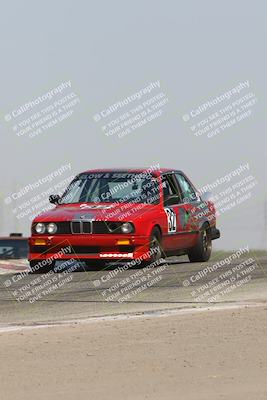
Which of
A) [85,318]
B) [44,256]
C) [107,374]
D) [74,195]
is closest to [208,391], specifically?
[107,374]

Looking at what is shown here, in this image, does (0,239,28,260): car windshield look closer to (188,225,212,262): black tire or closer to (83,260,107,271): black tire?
(83,260,107,271): black tire

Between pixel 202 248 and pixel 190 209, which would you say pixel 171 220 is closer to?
pixel 190 209

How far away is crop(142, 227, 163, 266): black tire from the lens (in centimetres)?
1739

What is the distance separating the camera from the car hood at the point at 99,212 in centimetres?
1733

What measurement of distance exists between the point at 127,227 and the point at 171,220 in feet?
4.01

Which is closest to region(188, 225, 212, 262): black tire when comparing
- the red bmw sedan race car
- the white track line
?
the red bmw sedan race car

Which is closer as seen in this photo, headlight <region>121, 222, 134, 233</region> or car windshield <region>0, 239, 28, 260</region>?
headlight <region>121, 222, 134, 233</region>

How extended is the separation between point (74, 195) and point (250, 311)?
22.7ft

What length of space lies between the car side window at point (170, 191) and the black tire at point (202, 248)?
0.89m

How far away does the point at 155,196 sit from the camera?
18.2 m

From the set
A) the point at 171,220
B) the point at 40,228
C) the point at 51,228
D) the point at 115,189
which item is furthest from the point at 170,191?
the point at 40,228

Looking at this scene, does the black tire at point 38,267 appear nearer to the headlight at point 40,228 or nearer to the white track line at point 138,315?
the headlight at point 40,228

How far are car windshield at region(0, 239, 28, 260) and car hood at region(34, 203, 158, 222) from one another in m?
6.68

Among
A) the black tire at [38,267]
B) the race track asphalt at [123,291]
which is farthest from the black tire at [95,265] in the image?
the black tire at [38,267]
